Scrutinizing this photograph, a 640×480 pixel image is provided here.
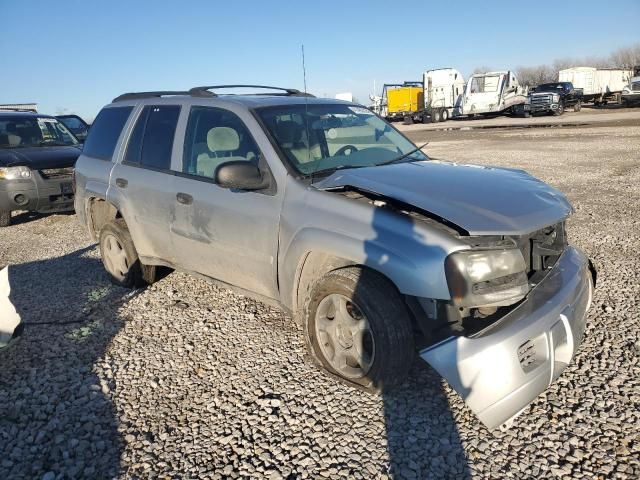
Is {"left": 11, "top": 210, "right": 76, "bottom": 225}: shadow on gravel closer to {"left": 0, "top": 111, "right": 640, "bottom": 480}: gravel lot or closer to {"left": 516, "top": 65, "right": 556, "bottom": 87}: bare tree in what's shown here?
{"left": 0, "top": 111, "right": 640, "bottom": 480}: gravel lot

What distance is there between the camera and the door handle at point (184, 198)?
3835 mm

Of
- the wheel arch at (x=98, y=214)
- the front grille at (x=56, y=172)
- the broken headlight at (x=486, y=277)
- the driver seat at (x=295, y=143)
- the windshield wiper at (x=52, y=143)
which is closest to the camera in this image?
the broken headlight at (x=486, y=277)

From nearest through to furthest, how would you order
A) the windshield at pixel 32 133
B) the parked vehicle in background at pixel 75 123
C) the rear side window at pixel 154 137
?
the rear side window at pixel 154 137 → the windshield at pixel 32 133 → the parked vehicle in background at pixel 75 123

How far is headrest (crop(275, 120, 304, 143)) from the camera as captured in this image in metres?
3.52

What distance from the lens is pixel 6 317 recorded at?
3570mm

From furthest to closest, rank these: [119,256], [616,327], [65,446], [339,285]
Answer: [119,256], [616,327], [339,285], [65,446]

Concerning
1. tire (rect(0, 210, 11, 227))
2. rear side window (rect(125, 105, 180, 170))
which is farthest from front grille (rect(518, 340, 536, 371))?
tire (rect(0, 210, 11, 227))

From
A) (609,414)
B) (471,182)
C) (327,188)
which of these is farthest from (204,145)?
(609,414)

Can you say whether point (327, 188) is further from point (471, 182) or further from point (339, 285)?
point (471, 182)

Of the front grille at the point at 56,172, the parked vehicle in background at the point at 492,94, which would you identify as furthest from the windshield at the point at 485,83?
the front grille at the point at 56,172

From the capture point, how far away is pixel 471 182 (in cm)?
310

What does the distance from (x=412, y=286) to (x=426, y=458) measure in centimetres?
87

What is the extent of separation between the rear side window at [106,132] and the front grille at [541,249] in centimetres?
379

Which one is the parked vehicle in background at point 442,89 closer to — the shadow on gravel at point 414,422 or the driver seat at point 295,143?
the driver seat at point 295,143
